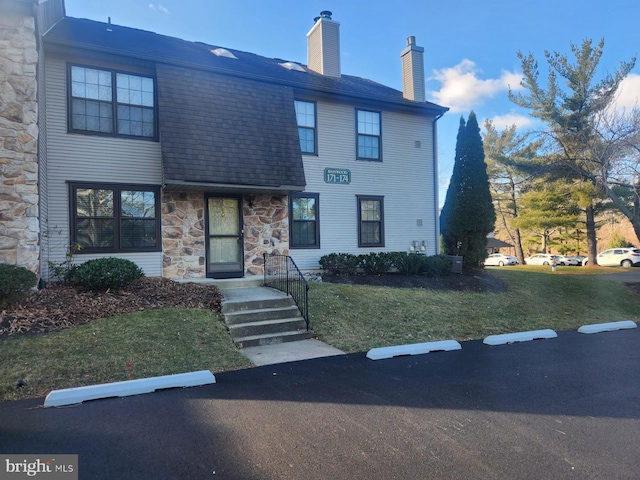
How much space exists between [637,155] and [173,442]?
613 inches

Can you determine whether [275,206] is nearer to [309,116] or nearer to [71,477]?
[309,116]

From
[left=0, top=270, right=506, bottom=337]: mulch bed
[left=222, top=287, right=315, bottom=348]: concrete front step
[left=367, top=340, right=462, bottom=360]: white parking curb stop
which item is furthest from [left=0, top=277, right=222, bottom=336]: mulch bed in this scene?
[left=367, top=340, right=462, bottom=360]: white parking curb stop

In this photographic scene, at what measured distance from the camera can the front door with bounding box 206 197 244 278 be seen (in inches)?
387

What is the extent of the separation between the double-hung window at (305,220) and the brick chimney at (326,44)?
480cm

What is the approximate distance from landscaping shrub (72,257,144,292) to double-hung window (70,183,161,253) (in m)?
1.29

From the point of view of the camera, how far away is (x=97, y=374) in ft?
15.4

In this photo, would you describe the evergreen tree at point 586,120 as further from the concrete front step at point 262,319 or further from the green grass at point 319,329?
the concrete front step at point 262,319

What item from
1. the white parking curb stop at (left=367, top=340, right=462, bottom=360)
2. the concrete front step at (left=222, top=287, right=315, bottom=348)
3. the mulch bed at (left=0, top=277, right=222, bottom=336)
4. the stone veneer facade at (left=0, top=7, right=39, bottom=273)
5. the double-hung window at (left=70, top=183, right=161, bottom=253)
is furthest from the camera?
the double-hung window at (left=70, top=183, right=161, bottom=253)

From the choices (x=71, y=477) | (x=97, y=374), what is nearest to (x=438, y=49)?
(x=97, y=374)

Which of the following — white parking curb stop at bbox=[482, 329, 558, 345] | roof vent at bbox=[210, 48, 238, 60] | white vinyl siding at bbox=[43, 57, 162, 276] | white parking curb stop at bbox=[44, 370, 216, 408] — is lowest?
white parking curb stop at bbox=[482, 329, 558, 345]

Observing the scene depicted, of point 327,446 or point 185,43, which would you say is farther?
point 185,43

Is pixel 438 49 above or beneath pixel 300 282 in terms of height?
above

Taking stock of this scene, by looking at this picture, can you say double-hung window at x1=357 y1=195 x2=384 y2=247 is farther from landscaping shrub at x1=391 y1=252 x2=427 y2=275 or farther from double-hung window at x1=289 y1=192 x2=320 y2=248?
double-hung window at x1=289 y1=192 x2=320 y2=248

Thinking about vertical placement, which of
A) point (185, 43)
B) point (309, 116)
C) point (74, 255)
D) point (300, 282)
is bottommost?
point (300, 282)
